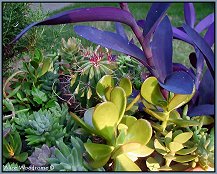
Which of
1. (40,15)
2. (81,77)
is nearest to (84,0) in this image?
(81,77)

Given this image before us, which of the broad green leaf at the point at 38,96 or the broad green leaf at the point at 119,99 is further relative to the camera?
the broad green leaf at the point at 38,96

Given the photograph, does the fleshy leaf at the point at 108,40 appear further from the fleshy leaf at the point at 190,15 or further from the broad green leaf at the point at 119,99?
the fleshy leaf at the point at 190,15

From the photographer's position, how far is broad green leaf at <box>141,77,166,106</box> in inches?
32.3

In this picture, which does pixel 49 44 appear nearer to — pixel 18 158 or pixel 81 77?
pixel 81 77

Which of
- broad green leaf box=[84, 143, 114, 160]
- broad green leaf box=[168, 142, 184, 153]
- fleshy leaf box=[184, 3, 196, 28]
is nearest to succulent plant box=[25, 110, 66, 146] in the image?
broad green leaf box=[84, 143, 114, 160]

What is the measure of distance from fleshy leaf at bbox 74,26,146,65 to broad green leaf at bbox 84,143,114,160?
18 cm

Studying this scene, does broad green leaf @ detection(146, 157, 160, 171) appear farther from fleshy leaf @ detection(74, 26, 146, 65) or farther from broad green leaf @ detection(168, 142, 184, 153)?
fleshy leaf @ detection(74, 26, 146, 65)

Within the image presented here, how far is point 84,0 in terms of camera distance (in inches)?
37.2

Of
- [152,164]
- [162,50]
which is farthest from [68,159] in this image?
[162,50]

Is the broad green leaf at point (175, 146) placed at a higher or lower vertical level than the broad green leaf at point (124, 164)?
higher

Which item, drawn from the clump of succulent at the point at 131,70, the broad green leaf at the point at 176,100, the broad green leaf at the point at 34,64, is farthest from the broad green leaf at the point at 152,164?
the broad green leaf at the point at 34,64

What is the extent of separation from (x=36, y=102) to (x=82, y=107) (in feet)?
0.35

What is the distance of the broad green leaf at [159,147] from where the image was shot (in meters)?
0.80

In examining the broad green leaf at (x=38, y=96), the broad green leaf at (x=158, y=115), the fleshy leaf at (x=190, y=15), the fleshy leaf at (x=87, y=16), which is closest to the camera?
the fleshy leaf at (x=87, y=16)
